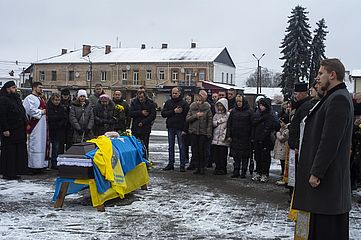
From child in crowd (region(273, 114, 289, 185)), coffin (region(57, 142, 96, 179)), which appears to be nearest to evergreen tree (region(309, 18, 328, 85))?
child in crowd (region(273, 114, 289, 185))

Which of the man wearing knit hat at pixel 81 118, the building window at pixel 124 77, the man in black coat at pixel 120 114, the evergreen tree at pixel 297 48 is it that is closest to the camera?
the man wearing knit hat at pixel 81 118

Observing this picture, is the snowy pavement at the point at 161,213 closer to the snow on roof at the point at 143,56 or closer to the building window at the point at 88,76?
the snow on roof at the point at 143,56

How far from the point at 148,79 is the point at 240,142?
5515 cm

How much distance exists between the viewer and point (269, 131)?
31.7 ft

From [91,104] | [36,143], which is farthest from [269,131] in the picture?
[36,143]

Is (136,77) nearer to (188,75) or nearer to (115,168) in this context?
(188,75)

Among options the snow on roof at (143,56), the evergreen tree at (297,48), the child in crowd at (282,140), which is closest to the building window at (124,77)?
the snow on roof at (143,56)

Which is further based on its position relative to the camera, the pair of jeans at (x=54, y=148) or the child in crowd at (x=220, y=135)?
the pair of jeans at (x=54, y=148)

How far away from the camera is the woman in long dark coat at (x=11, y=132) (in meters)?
9.30

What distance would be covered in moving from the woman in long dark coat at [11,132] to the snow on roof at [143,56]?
5404 centimetres

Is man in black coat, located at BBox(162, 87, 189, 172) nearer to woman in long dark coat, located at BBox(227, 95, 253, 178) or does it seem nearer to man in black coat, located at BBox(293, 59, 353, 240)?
woman in long dark coat, located at BBox(227, 95, 253, 178)

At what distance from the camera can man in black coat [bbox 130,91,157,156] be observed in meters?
10.9

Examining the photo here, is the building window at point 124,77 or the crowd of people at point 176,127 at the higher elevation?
the building window at point 124,77

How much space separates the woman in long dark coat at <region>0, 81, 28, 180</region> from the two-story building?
161ft
